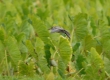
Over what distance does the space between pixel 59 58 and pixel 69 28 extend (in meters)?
0.79

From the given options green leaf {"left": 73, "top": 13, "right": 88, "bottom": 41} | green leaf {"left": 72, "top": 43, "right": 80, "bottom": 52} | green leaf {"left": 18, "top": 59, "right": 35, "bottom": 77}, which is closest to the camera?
green leaf {"left": 18, "top": 59, "right": 35, "bottom": 77}

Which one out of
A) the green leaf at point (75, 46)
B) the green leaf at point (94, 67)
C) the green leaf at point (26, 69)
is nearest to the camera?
the green leaf at point (94, 67)

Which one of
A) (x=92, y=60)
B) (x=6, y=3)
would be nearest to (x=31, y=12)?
(x=6, y=3)

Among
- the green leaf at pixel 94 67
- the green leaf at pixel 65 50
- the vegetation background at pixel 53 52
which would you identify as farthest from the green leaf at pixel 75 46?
the green leaf at pixel 94 67

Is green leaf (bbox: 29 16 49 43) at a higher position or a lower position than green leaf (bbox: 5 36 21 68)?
higher

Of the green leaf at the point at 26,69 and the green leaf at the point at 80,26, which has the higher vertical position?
the green leaf at the point at 80,26

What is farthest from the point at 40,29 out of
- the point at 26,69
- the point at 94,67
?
the point at 94,67

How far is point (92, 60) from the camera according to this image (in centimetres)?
270

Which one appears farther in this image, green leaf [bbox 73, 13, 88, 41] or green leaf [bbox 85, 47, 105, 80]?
green leaf [bbox 73, 13, 88, 41]

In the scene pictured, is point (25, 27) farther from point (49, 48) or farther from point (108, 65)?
point (108, 65)

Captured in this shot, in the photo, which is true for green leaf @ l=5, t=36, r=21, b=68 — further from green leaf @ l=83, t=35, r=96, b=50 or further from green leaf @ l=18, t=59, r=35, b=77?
green leaf @ l=83, t=35, r=96, b=50

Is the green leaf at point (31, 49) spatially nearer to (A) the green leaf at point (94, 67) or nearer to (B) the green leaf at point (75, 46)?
(B) the green leaf at point (75, 46)

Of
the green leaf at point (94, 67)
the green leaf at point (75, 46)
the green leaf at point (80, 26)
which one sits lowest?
the green leaf at point (94, 67)

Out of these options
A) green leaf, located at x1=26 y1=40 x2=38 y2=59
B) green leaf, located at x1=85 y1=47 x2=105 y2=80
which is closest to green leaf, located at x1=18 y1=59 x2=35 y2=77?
green leaf, located at x1=26 y1=40 x2=38 y2=59
